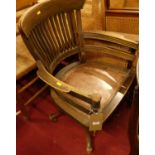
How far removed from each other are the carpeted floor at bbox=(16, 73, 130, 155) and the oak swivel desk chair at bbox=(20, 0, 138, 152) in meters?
0.12

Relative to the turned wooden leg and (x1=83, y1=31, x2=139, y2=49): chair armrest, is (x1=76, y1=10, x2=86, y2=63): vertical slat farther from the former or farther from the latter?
the turned wooden leg

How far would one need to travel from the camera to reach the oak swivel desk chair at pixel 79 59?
3.85 feet

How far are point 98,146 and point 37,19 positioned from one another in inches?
40.1

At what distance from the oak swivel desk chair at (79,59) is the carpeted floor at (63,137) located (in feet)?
0.39

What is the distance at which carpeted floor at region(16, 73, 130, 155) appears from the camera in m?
1.56

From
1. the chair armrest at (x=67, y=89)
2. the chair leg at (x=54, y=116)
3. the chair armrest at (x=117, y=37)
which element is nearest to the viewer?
the chair armrest at (x=67, y=89)

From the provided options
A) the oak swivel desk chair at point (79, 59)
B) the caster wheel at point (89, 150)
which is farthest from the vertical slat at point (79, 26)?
the caster wheel at point (89, 150)

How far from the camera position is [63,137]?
5.44 feet

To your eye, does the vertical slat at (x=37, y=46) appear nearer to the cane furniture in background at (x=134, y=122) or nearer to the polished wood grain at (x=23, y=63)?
the polished wood grain at (x=23, y=63)

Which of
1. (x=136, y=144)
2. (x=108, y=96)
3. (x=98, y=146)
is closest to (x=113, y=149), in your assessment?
(x=98, y=146)

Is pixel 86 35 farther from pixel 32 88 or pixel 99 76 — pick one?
pixel 32 88

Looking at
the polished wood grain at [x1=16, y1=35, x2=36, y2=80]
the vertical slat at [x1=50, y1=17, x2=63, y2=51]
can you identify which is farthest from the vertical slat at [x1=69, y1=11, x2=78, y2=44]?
Answer: the polished wood grain at [x1=16, y1=35, x2=36, y2=80]

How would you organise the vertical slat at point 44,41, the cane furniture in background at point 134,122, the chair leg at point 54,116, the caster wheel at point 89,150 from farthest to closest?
the chair leg at point 54,116 → the caster wheel at point 89,150 → the vertical slat at point 44,41 → the cane furniture in background at point 134,122

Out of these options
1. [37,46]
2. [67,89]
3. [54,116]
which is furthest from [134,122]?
[54,116]
